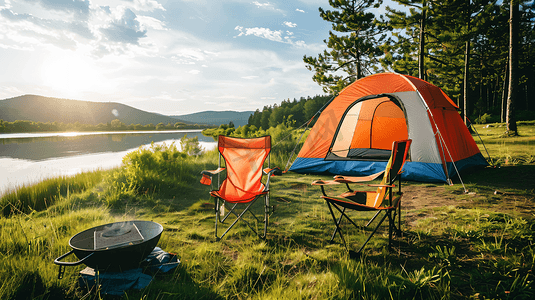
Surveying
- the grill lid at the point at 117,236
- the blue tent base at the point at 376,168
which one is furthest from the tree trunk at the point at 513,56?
the grill lid at the point at 117,236

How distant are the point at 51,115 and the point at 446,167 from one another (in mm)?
38944

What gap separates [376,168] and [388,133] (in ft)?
3.80

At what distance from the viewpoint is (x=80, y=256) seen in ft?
5.18

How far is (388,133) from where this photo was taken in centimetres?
550

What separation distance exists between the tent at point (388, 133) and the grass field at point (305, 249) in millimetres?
552

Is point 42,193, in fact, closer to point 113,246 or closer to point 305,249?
point 113,246

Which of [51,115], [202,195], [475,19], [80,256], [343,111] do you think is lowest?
[202,195]

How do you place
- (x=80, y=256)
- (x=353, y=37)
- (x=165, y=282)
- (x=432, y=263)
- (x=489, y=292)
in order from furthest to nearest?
(x=353, y=37) → (x=432, y=263) → (x=165, y=282) → (x=80, y=256) → (x=489, y=292)

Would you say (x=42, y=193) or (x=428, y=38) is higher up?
(x=428, y=38)

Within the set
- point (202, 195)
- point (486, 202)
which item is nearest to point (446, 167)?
point (486, 202)

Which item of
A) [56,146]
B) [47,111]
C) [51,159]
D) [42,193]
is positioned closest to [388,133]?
[42,193]

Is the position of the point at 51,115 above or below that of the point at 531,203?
above

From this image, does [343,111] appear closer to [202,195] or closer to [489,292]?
[202,195]

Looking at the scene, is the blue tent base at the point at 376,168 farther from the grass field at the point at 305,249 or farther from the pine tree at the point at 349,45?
the pine tree at the point at 349,45
